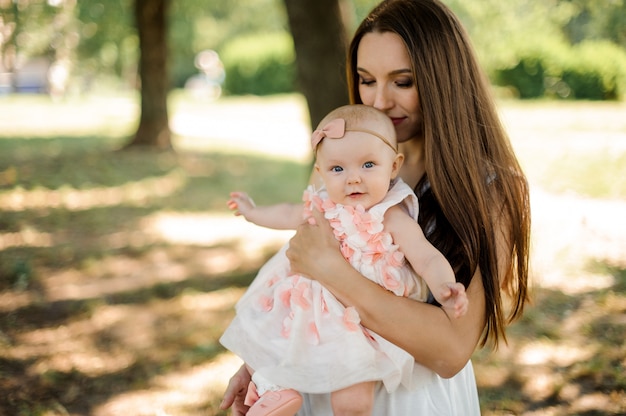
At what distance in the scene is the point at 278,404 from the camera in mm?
1934

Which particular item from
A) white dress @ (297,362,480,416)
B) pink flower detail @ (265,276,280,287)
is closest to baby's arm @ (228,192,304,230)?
pink flower detail @ (265,276,280,287)

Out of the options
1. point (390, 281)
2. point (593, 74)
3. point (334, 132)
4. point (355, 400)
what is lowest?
point (593, 74)

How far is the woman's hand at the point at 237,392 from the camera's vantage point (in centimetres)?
226

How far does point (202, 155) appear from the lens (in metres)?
12.8

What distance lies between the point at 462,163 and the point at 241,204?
84 centimetres

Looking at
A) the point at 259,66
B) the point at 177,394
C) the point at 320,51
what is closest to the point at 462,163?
the point at 177,394

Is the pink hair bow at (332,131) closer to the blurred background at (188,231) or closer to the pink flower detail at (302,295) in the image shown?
the pink flower detail at (302,295)

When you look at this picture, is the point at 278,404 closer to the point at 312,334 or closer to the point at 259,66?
the point at 312,334

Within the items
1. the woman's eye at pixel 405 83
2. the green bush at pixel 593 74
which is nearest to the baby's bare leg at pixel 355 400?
the woman's eye at pixel 405 83

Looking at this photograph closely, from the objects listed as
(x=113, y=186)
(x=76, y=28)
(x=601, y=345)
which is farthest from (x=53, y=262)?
(x=76, y=28)

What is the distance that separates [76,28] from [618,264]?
36.6 ft

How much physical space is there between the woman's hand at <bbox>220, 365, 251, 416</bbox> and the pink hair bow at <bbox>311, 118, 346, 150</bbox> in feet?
2.64

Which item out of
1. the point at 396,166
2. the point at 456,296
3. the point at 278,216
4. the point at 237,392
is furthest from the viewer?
the point at 278,216

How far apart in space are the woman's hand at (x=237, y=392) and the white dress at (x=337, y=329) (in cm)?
20
